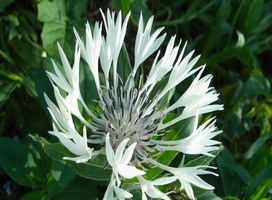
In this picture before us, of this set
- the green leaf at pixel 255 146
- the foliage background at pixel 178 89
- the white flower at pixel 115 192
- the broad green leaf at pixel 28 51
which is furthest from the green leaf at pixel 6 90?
the green leaf at pixel 255 146

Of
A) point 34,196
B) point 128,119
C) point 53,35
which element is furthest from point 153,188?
point 53,35

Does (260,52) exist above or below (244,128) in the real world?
above

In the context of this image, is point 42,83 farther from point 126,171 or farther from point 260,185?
point 260,185

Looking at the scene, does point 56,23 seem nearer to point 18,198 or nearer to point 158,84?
point 158,84

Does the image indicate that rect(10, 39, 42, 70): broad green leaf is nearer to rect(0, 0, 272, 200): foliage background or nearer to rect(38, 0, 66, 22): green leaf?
rect(0, 0, 272, 200): foliage background

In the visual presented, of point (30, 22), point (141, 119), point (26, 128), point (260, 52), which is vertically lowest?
point (26, 128)

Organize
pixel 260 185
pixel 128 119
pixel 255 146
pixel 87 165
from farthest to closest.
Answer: pixel 255 146 < pixel 260 185 < pixel 128 119 < pixel 87 165

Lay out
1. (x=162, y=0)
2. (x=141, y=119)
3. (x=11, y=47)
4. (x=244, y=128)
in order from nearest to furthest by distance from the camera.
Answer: (x=141, y=119) → (x=11, y=47) → (x=244, y=128) → (x=162, y=0)

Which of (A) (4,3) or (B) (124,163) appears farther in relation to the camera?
(A) (4,3)

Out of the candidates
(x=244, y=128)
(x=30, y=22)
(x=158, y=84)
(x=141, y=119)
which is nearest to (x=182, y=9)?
(x=244, y=128)
